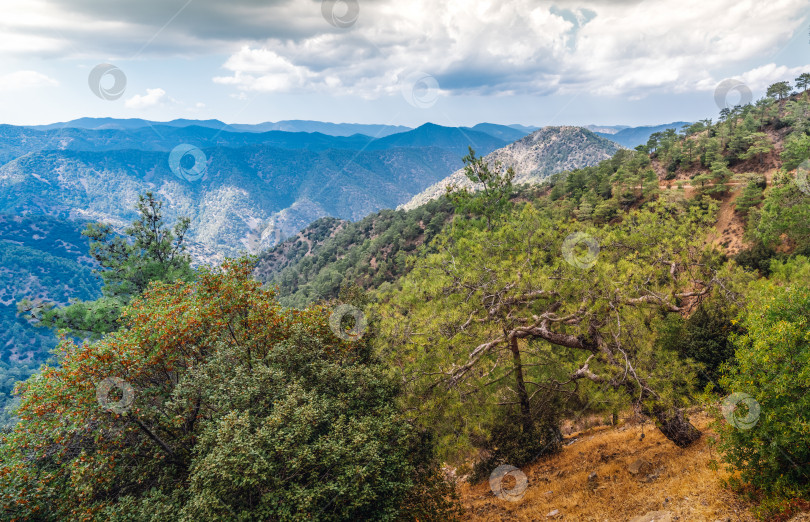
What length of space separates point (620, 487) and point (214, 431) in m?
11.8

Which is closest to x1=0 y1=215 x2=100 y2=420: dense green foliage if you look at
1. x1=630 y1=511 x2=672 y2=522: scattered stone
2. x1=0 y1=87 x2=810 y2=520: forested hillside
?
x1=0 y1=87 x2=810 y2=520: forested hillside

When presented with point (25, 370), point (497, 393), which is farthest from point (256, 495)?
point (25, 370)

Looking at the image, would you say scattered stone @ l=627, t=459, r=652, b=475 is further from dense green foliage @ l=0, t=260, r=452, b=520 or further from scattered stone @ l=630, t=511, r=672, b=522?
dense green foliage @ l=0, t=260, r=452, b=520

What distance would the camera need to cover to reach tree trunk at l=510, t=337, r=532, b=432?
13848 mm

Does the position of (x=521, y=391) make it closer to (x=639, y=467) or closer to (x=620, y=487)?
(x=620, y=487)

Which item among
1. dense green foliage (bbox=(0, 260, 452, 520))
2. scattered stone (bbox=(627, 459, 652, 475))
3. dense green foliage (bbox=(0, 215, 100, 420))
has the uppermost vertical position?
dense green foliage (bbox=(0, 260, 452, 520))

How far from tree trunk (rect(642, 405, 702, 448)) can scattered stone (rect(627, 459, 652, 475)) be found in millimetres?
1183

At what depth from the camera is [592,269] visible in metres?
12.9

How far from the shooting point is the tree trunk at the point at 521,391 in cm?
1385

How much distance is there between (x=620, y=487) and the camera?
38.3ft

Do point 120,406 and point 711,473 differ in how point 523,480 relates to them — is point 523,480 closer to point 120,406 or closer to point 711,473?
point 711,473

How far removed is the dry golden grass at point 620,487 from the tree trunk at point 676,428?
25 cm

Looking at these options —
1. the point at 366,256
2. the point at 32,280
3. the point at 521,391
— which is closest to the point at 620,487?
the point at 521,391

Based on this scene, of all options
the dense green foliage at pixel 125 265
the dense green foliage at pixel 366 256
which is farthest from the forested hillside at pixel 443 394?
the dense green foliage at pixel 366 256
